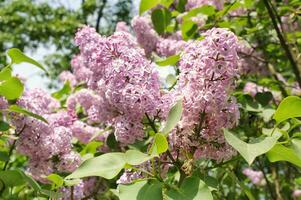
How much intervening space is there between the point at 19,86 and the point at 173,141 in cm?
62

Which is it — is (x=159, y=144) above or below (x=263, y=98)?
above

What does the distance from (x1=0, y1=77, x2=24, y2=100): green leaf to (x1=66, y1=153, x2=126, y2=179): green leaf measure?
1.82 feet

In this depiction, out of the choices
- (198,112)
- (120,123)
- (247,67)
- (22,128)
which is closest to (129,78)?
(120,123)

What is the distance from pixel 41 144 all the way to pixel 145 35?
1.56 m

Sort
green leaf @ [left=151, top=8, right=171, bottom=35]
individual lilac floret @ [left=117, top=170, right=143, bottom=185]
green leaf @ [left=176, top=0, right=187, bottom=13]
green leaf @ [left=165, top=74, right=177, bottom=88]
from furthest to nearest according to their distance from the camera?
green leaf @ [left=176, top=0, right=187, bottom=13]
green leaf @ [left=151, top=8, right=171, bottom=35]
green leaf @ [left=165, top=74, right=177, bottom=88]
individual lilac floret @ [left=117, top=170, right=143, bottom=185]

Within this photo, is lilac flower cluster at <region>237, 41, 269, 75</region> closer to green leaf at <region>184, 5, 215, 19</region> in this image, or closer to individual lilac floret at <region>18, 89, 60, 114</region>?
green leaf at <region>184, 5, 215, 19</region>

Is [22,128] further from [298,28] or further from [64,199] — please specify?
[298,28]

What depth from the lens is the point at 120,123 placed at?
1.64 meters

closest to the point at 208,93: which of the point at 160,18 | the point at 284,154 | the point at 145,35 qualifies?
the point at 284,154

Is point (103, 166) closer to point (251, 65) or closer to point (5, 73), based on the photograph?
point (5, 73)

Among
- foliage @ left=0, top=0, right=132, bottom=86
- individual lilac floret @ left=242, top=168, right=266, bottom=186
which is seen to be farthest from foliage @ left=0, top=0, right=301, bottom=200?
foliage @ left=0, top=0, right=132, bottom=86

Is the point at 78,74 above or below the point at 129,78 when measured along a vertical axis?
below

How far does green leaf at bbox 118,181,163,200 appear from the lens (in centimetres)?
125

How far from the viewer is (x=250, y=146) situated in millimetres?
1270
